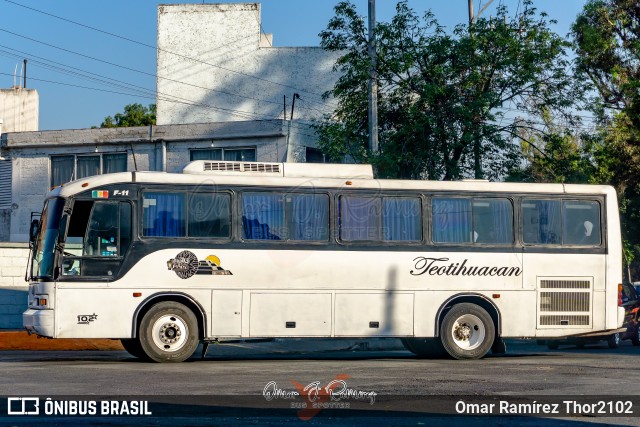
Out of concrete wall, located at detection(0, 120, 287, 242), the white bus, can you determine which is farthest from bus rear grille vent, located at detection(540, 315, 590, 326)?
concrete wall, located at detection(0, 120, 287, 242)

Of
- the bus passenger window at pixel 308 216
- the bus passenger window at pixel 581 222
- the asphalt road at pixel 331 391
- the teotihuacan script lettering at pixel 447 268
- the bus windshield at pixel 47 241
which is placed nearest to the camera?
the asphalt road at pixel 331 391

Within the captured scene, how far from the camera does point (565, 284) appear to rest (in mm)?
19172

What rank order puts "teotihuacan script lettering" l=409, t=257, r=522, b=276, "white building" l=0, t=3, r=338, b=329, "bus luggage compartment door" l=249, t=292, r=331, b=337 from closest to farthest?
"bus luggage compartment door" l=249, t=292, r=331, b=337 < "teotihuacan script lettering" l=409, t=257, r=522, b=276 < "white building" l=0, t=3, r=338, b=329

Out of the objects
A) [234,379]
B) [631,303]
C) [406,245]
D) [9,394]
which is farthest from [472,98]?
[9,394]

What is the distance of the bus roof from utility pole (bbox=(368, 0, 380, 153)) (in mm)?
6736

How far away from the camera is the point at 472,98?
90.8 feet

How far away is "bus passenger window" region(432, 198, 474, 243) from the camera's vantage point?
18.8 m

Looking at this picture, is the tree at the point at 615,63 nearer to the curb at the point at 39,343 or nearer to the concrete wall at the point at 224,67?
the concrete wall at the point at 224,67

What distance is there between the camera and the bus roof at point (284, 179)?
1738 centimetres

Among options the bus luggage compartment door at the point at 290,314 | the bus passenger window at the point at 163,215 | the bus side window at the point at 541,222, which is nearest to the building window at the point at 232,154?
the bus side window at the point at 541,222

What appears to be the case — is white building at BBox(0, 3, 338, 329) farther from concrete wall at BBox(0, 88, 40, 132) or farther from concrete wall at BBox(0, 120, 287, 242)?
concrete wall at BBox(0, 88, 40, 132)

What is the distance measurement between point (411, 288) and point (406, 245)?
2.60 ft

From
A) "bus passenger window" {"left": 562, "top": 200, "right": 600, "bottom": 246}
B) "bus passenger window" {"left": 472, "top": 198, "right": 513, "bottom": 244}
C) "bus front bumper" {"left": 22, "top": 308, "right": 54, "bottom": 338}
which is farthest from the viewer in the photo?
"bus passenger window" {"left": 562, "top": 200, "right": 600, "bottom": 246}

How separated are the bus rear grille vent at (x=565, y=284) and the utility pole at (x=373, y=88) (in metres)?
7.93
